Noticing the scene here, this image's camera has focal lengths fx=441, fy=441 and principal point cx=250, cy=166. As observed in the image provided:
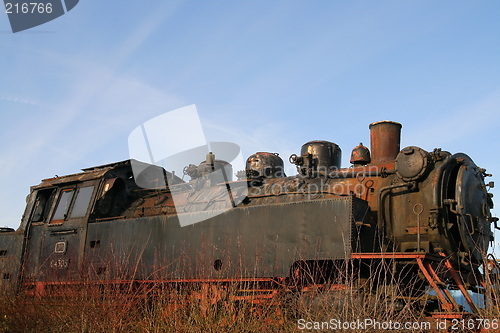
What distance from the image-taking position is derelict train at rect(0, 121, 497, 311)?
5.71 meters

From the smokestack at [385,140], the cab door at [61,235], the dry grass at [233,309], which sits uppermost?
the smokestack at [385,140]

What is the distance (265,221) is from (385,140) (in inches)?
98.4

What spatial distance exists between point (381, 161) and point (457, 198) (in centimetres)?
152

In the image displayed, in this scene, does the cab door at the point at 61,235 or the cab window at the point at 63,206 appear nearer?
the cab door at the point at 61,235

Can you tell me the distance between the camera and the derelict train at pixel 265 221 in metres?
5.71

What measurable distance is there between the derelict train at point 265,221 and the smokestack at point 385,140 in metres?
0.02

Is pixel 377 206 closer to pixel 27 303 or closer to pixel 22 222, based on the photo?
pixel 27 303

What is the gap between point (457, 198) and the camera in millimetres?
5773

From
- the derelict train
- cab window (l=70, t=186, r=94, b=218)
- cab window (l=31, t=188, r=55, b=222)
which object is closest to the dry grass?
the derelict train

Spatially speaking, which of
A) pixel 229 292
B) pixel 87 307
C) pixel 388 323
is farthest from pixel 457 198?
pixel 87 307

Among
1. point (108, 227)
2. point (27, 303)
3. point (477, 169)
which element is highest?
point (477, 169)

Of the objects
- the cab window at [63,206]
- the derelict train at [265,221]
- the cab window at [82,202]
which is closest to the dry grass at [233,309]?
the derelict train at [265,221]

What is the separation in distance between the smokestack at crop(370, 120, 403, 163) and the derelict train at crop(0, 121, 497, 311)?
17 mm

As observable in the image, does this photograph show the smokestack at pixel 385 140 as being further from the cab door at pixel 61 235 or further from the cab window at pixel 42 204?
the cab window at pixel 42 204
